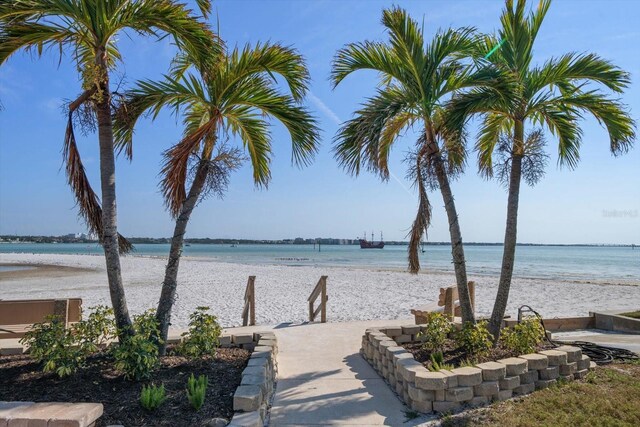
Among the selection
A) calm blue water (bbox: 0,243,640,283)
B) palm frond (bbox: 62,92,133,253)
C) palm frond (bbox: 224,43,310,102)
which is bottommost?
calm blue water (bbox: 0,243,640,283)

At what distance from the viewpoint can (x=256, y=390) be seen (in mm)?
3533

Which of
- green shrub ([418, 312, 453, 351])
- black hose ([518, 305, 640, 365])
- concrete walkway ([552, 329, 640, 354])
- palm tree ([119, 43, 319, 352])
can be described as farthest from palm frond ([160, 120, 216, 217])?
concrete walkway ([552, 329, 640, 354])

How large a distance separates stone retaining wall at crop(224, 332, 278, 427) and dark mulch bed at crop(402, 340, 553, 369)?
5.51 feet

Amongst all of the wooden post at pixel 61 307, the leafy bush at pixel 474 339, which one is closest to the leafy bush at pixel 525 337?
the leafy bush at pixel 474 339

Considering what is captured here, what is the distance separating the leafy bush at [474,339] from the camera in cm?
491

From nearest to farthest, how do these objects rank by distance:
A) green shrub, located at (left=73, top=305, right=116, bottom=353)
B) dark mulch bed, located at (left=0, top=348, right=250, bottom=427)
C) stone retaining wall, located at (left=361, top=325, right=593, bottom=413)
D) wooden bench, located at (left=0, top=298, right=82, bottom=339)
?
dark mulch bed, located at (left=0, top=348, right=250, bottom=427), stone retaining wall, located at (left=361, top=325, right=593, bottom=413), green shrub, located at (left=73, top=305, right=116, bottom=353), wooden bench, located at (left=0, top=298, right=82, bottom=339)

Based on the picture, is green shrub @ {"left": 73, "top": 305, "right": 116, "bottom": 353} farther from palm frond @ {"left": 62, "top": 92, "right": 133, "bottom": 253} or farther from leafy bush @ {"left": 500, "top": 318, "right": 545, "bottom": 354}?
leafy bush @ {"left": 500, "top": 318, "right": 545, "bottom": 354}

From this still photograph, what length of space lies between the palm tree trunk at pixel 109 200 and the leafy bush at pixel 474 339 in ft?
12.2

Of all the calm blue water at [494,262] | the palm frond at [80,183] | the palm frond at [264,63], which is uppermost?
the palm frond at [264,63]

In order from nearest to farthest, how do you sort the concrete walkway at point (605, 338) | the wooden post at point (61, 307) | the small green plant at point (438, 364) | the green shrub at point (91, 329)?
A: the green shrub at point (91, 329), the small green plant at point (438, 364), the wooden post at point (61, 307), the concrete walkway at point (605, 338)

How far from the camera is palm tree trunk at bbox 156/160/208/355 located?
4.83 m

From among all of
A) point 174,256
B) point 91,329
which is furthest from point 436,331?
point 91,329

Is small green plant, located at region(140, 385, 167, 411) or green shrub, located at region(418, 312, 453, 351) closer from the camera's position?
small green plant, located at region(140, 385, 167, 411)

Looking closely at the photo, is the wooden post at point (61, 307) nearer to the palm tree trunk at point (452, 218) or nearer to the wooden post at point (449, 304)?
the palm tree trunk at point (452, 218)
